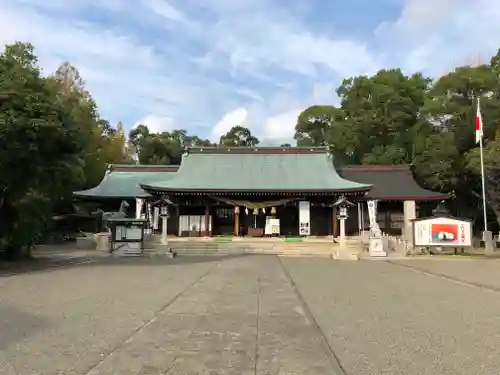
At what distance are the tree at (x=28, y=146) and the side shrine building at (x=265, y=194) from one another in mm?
9350

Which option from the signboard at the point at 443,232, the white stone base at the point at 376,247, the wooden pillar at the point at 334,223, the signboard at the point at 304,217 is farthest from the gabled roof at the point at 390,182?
the white stone base at the point at 376,247

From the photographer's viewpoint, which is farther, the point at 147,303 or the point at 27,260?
the point at 27,260

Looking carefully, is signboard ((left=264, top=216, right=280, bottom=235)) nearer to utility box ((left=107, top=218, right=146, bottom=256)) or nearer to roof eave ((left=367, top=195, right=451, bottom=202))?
roof eave ((left=367, top=195, right=451, bottom=202))

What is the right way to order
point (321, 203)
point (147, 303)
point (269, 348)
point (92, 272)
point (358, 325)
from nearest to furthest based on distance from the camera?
point (269, 348) < point (358, 325) < point (147, 303) < point (92, 272) < point (321, 203)

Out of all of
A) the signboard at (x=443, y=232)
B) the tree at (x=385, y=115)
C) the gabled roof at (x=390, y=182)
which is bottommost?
the signboard at (x=443, y=232)

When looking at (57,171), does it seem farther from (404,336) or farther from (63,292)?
(404,336)

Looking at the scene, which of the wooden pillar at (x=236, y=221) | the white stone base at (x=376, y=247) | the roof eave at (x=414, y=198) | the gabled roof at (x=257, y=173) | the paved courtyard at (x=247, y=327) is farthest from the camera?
the roof eave at (x=414, y=198)

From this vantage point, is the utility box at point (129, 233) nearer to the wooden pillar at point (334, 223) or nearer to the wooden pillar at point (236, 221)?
the wooden pillar at point (236, 221)

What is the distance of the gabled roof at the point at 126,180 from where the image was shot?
101 feet

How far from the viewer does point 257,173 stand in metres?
30.1

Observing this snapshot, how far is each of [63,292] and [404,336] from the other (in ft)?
22.2

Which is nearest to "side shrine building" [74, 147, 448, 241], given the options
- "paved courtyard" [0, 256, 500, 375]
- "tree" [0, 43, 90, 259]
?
"tree" [0, 43, 90, 259]

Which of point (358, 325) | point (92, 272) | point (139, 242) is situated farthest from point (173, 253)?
point (358, 325)

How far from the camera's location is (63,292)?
938 cm
